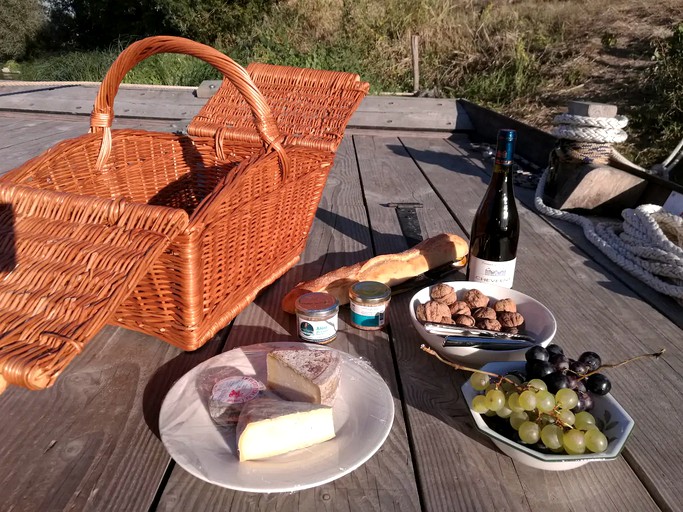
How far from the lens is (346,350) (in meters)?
1.03

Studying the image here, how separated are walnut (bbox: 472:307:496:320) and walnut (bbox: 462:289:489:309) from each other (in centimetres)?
2

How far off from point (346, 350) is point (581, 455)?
49 cm

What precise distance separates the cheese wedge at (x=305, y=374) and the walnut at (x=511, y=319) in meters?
0.37

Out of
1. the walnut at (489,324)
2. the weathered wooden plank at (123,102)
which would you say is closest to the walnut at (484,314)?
the walnut at (489,324)

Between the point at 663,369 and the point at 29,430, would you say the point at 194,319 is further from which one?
the point at 663,369

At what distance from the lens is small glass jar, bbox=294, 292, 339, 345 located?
986 millimetres

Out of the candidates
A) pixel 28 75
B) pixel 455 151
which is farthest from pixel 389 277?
pixel 28 75

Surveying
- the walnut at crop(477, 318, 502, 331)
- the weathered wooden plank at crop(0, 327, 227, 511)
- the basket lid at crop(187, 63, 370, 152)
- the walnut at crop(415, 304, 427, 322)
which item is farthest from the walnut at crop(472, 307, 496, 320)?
the basket lid at crop(187, 63, 370, 152)

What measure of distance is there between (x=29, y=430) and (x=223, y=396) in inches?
12.7

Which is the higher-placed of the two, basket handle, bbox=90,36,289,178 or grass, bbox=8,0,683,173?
basket handle, bbox=90,36,289,178

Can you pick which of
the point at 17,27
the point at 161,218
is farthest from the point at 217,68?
the point at 17,27

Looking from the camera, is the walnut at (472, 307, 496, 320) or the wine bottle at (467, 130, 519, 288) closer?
the walnut at (472, 307, 496, 320)

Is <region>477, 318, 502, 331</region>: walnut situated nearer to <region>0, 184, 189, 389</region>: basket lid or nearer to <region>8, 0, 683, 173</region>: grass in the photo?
<region>0, 184, 189, 389</region>: basket lid

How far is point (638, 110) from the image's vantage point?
5.31m
